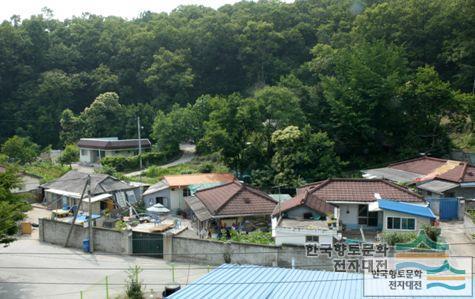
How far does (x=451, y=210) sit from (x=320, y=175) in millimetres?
9136

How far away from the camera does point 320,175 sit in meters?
31.1

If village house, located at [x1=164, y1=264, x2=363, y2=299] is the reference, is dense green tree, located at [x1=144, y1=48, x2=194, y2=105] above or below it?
above

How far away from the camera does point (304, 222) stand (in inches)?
842

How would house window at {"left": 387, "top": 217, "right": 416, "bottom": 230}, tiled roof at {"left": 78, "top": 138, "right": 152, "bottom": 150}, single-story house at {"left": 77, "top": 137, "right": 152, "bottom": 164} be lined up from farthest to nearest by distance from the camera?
single-story house at {"left": 77, "top": 137, "right": 152, "bottom": 164}
tiled roof at {"left": 78, "top": 138, "right": 152, "bottom": 150}
house window at {"left": 387, "top": 217, "right": 416, "bottom": 230}

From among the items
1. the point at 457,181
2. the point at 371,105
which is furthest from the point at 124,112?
the point at 457,181

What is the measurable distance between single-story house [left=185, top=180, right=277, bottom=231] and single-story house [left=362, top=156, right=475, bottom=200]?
907 cm

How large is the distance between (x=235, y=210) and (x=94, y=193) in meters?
9.43

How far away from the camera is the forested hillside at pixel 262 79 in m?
34.7

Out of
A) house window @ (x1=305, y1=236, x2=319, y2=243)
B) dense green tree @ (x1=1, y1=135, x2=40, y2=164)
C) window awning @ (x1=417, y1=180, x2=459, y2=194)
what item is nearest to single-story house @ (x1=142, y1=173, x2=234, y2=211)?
house window @ (x1=305, y1=236, x2=319, y2=243)

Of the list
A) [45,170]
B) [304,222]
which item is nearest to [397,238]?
[304,222]

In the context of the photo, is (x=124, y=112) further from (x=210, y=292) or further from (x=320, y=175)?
(x=210, y=292)

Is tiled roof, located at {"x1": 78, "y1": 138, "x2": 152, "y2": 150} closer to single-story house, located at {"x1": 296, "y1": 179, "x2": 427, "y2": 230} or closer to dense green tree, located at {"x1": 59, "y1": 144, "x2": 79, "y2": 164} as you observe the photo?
dense green tree, located at {"x1": 59, "y1": 144, "x2": 79, "y2": 164}

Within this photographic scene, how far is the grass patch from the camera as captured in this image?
1373 inches

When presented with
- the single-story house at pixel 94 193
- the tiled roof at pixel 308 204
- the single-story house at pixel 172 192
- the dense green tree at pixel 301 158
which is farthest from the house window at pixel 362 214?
the single-story house at pixel 94 193
